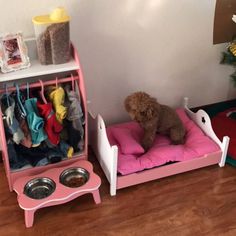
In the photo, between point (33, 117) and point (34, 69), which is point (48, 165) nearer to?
point (33, 117)

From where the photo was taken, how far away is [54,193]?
1558mm

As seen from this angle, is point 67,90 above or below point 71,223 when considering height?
above

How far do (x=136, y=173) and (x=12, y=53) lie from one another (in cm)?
74

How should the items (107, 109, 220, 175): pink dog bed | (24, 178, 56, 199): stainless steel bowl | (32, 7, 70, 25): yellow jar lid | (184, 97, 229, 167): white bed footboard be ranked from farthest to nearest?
(184, 97, 229, 167): white bed footboard, (107, 109, 220, 175): pink dog bed, (24, 178, 56, 199): stainless steel bowl, (32, 7, 70, 25): yellow jar lid

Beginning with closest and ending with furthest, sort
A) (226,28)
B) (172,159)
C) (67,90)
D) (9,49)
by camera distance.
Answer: (9,49) < (67,90) < (172,159) < (226,28)

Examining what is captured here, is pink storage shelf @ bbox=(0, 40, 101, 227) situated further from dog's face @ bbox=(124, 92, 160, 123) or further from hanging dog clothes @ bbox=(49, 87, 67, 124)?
dog's face @ bbox=(124, 92, 160, 123)

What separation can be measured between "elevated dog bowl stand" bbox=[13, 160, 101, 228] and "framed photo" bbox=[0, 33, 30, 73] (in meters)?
0.47

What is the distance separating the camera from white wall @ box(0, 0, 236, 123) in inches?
66.1

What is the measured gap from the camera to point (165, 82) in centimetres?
207

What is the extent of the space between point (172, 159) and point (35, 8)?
0.90 meters

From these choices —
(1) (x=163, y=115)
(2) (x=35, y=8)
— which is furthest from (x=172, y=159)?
(2) (x=35, y=8)

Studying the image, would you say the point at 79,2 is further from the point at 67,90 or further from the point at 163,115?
the point at 163,115

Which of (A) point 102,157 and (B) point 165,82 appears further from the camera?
(B) point 165,82

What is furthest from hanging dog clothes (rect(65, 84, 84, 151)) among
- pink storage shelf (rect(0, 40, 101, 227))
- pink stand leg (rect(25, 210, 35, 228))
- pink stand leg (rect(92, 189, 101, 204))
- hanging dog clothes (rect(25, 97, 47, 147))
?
pink stand leg (rect(25, 210, 35, 228))
